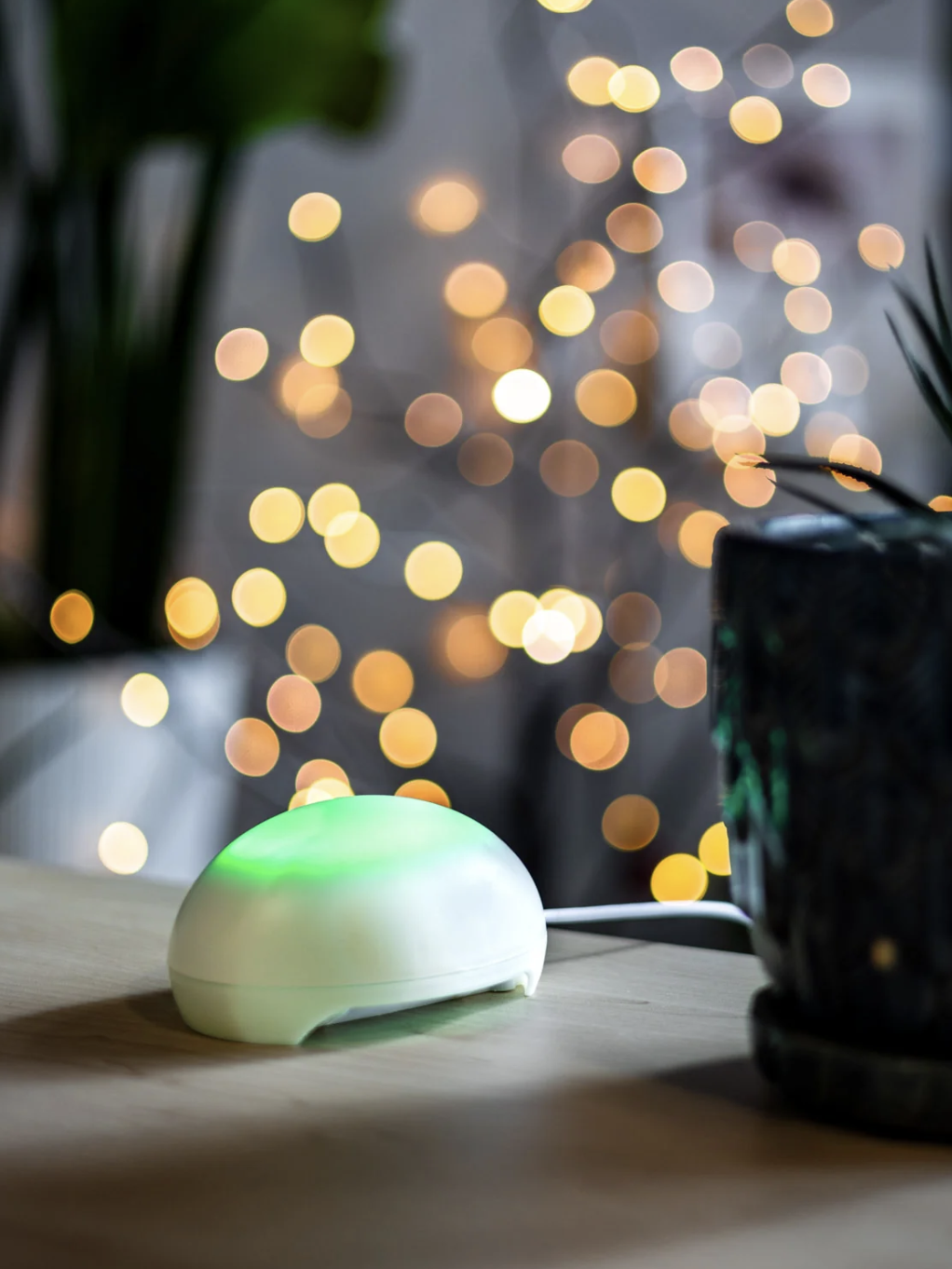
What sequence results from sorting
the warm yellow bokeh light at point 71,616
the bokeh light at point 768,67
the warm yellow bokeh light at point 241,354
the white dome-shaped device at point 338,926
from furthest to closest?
the bokeh light at point 768,67
the warm yellow bokeh light at point 241,354
the warm yellow bokeh light at point 71,616
the white dome-shaped device at point 338,926

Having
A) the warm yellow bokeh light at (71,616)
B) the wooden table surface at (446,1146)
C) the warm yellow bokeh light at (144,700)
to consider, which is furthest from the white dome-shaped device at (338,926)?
the warm yellow bokeh light at (71,616)

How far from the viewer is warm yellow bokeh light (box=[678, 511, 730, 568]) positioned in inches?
79.9

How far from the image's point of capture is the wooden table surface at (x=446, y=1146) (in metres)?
0.28

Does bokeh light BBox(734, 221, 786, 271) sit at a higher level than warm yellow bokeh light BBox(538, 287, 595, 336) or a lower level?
higher

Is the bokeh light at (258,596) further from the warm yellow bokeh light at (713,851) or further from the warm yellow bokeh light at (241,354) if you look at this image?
the warm yellow bokeh light at (713,851)

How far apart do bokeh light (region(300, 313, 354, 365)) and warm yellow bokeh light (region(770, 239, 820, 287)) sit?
0.63m

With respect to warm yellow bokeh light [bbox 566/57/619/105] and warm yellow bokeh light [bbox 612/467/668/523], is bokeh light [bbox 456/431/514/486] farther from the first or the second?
warm yellow bokeh light [bbox 566/57/619/105]

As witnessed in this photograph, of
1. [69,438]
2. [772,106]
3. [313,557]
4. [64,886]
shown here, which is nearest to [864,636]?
[64,886]

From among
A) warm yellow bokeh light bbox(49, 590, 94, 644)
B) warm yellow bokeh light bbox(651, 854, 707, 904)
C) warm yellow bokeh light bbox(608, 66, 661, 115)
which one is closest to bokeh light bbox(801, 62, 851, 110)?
warm yellow bokeh light bbox(608, 66, 661, 115)

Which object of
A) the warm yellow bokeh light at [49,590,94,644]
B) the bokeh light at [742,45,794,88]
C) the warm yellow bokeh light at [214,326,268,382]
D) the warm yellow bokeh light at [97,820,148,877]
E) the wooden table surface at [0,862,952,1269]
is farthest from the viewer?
the bokeh light at [742,45,794,88]

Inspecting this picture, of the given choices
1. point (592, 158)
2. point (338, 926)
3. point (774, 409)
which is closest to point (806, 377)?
point (774, 409)

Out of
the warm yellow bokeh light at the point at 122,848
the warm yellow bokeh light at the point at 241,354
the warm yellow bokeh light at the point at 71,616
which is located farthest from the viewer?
the warm yellow bokeh light at the point at 241,354

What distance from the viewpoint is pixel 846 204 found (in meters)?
2.07

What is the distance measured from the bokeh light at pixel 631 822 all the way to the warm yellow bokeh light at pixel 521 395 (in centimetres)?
56
